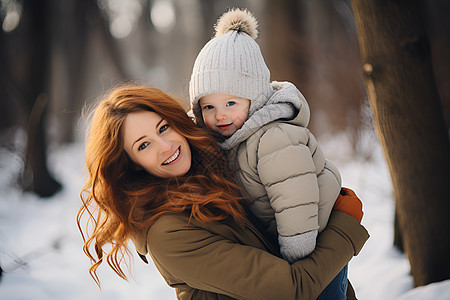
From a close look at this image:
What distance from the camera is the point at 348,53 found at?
5.21 m

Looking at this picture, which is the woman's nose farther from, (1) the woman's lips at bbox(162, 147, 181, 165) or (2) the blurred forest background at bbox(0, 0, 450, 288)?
(2) the blurred forest background at bbox(0, 0, 450, 288)

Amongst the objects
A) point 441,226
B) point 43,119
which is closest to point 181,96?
point 441,226

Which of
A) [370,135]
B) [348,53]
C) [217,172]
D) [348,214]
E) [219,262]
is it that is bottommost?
[219,262]

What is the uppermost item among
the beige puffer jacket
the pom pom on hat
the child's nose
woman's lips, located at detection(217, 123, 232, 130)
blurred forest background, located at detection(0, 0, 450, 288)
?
blurred forest background, located at detection(0, 0, 450, 288)

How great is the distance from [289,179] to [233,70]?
1.99 feet

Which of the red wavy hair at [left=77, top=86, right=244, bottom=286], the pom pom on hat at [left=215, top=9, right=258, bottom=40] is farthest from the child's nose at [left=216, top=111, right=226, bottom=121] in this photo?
the pom pom on hat at [left=215, top=9, right=258, bottom=40]

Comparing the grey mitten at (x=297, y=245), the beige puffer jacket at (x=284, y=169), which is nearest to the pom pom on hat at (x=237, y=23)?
the beige puffer jacket at (x=284, y=169)

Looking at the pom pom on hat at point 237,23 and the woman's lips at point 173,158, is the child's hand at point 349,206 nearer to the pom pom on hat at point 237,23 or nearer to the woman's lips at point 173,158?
the woman's lips at point 173,158

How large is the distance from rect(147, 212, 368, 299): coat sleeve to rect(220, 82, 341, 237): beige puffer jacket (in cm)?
16

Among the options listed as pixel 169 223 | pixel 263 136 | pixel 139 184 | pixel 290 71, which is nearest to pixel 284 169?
pixel 263 136

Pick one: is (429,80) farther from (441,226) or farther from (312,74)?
(312,74)

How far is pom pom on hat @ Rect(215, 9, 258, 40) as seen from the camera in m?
1.91

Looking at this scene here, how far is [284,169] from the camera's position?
1.55 m

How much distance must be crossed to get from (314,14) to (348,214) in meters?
13.7
